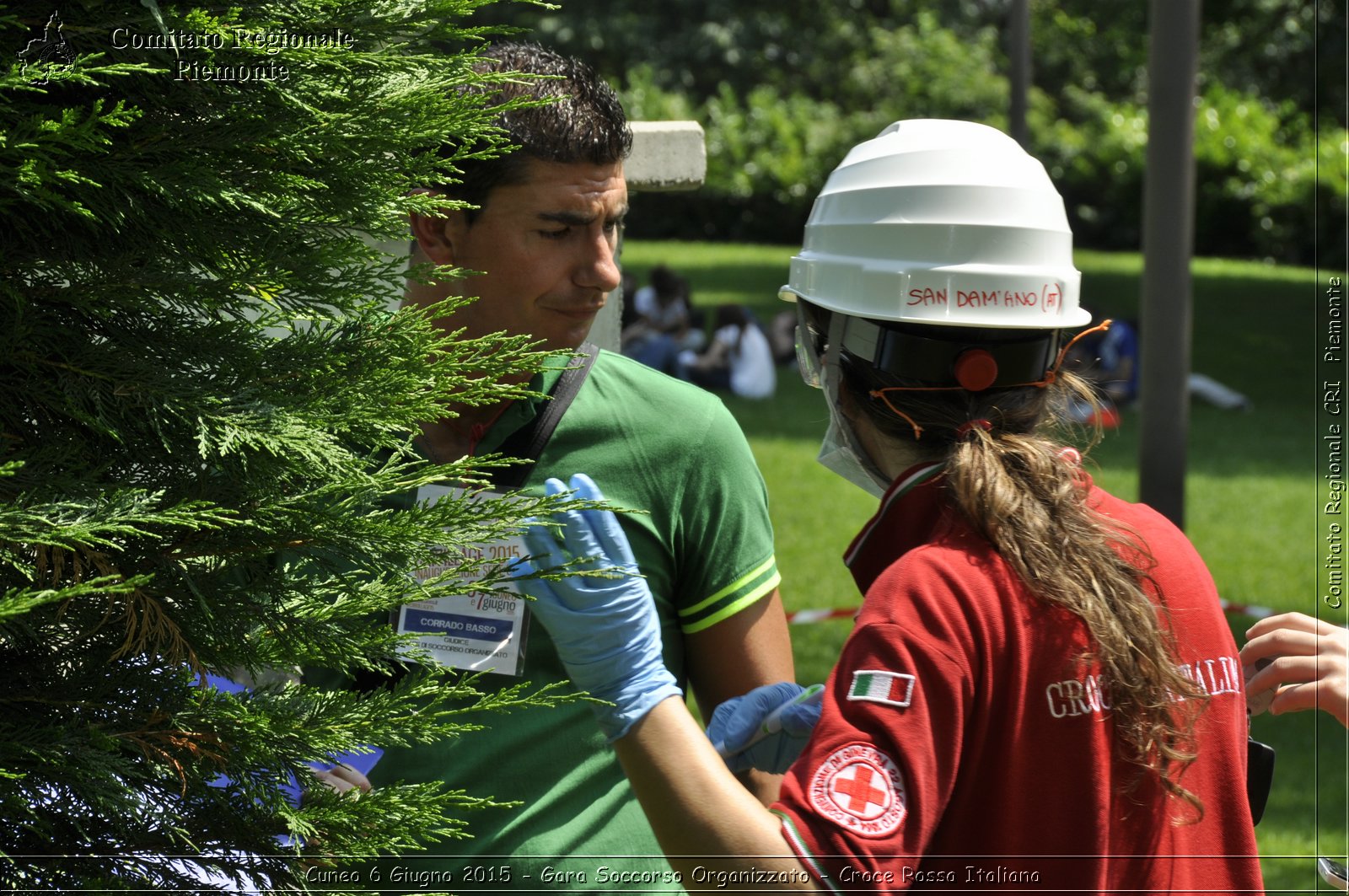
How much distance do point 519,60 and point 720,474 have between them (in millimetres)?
930

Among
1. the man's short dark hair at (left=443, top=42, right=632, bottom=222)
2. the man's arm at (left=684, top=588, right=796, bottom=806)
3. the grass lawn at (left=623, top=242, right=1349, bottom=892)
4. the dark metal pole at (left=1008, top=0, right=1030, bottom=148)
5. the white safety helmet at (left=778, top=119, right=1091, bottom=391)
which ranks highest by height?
the dark metal pole at (left=1008, top=0, right=1030, bottom=148)

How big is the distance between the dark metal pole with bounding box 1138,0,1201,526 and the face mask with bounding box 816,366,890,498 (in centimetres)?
352

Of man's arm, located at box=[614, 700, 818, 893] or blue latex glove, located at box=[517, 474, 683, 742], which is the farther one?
blue latex glove, located at box=[517, 474, 683, 742]

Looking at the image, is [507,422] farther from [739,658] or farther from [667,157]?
[667,157]

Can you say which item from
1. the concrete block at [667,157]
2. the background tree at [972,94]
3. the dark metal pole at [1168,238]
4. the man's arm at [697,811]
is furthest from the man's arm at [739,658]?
the background tree at [972,94]

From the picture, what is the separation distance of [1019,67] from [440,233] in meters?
9.61

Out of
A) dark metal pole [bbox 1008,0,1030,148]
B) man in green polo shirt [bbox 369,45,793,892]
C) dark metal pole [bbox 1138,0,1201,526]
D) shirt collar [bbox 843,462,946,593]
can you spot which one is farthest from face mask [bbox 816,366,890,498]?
dark metal pole [bbox 1008,0,1030,148]

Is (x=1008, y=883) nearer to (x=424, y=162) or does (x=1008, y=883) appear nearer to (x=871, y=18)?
(x=424, y=162)

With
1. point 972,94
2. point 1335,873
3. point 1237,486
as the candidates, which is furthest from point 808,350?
point 972,94

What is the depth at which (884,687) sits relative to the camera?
1.58 metres

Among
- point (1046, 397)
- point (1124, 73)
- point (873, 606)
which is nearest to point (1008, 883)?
point (873, 606)

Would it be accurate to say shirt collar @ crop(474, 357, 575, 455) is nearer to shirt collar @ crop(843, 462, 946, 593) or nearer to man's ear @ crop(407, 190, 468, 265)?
man's ear @ crop(407, 190, 468, 265)

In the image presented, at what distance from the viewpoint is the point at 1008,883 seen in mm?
1603

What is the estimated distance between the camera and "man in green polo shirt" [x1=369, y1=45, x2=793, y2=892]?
2326 millimetres
